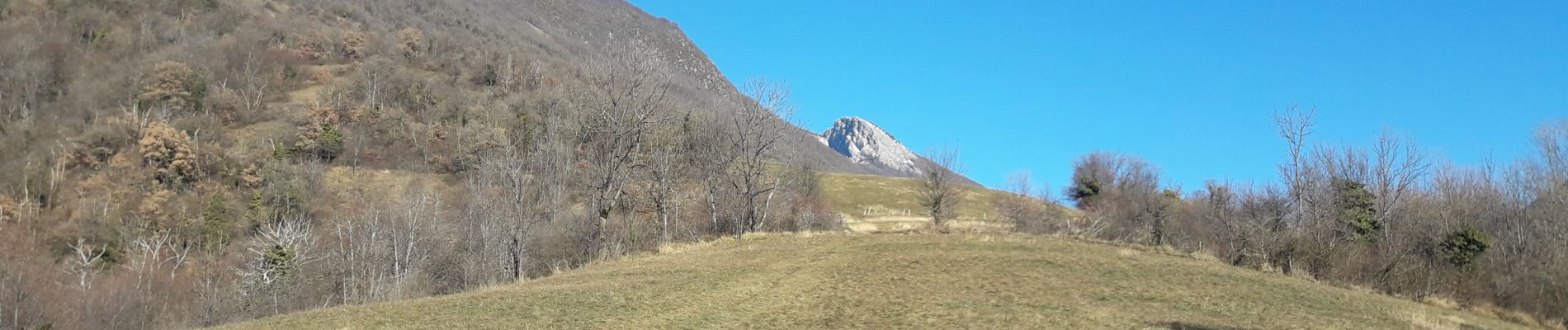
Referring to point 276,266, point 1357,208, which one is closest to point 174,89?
point 276,266

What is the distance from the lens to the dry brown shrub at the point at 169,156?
93938mm

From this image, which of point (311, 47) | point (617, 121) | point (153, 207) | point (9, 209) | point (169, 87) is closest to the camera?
point (617, 121)

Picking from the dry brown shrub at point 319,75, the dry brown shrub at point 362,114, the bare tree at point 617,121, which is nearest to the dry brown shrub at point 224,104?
the dry brown shrub at point 362,114

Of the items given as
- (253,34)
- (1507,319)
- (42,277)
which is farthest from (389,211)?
(253,34)

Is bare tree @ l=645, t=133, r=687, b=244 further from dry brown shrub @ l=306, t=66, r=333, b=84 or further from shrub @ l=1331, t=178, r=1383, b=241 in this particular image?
dry brown shrub @ l=306, t=66, r=333, b=84

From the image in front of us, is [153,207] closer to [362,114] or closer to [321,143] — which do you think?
[321,143]

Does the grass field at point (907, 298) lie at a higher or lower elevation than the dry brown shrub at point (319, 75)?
lower

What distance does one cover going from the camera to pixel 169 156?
9531 cm

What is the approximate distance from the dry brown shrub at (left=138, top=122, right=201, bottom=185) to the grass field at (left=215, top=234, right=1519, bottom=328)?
8609 centimetres

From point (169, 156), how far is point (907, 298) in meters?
101

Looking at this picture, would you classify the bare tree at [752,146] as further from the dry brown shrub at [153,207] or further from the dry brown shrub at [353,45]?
the dry brown shrub at [353,45]

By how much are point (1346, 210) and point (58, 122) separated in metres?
134

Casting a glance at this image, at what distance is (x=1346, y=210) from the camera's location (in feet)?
173

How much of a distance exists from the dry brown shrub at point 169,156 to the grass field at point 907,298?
86.1 m
